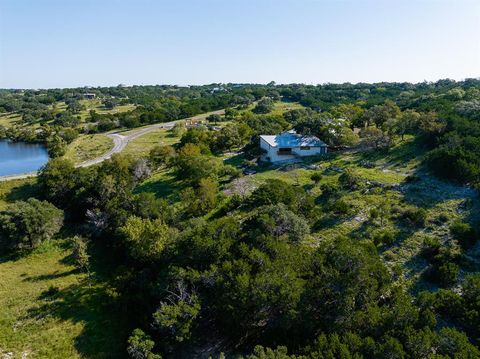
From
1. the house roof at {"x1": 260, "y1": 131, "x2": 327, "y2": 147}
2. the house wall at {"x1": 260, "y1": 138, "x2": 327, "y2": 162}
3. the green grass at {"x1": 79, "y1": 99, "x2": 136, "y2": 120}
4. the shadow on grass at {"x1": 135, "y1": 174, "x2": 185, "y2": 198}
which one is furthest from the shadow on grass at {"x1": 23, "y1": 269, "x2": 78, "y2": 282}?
the green grass at {"x1": 79, "y1": 99, "x2": 136, "y2": 120}

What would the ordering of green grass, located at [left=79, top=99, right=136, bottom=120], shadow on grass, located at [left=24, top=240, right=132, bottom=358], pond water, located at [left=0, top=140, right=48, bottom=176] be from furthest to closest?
green grass, located at [left=79, top=99, right=136, bottom=120], pond water, located at [left=0, top=140, right=48, bottom=176], shadow on grass, located at [left=24, top=240, right=132, bottom=358]

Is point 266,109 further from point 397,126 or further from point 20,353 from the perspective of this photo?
point 20,353

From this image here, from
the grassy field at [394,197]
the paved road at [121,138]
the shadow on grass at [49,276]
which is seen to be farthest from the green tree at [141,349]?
the paved road at [121,138]

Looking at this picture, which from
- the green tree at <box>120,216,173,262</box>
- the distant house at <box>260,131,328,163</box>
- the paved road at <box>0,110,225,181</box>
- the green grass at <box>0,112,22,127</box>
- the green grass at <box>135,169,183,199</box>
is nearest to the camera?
the green tree at <box>120,216,173,262</box>

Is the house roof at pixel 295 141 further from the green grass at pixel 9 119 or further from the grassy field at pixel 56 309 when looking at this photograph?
the green grass at pixel 9 119

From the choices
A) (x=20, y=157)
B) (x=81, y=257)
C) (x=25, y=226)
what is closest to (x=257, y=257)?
(x=81, y=257)

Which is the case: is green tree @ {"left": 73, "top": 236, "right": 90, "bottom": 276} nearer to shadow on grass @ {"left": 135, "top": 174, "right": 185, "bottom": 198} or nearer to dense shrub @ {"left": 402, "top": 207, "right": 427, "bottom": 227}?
shadow on grass @ {"left": 135, "top": 174, "right": 185, "bottom": 198}
